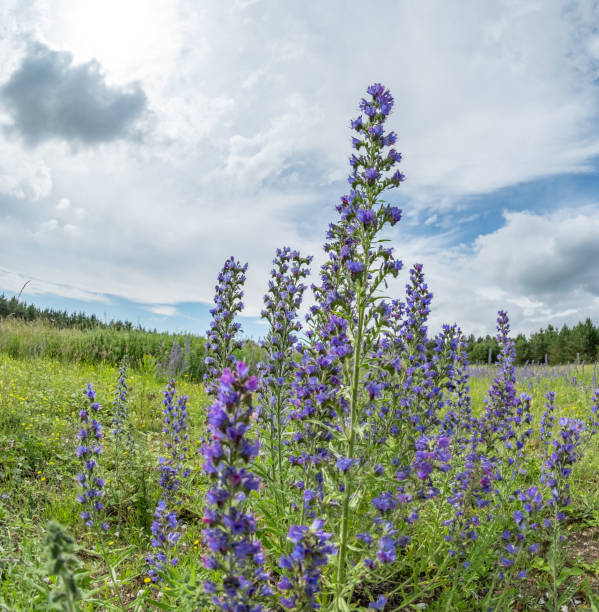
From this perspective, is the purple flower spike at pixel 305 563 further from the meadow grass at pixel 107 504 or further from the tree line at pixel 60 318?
the tree line at pixel 60 318

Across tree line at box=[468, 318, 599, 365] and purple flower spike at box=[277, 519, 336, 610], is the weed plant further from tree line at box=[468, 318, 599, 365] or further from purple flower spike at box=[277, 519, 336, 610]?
tree line at box=[468, 318, 599, 365]

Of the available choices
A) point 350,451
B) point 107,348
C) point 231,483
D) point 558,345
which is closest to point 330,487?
point 350,451

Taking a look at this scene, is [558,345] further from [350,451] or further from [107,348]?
[350,451]

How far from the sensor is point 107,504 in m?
5.45

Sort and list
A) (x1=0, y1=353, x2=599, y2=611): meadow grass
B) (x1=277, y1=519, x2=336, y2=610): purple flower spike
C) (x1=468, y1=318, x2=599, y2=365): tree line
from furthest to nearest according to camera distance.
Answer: (x1=468, y1=318, x2=599, y2=365): tree line
(x1=0, y1=353, x2=599, y2=611): meadow grass
(x1=277, y1=519, x2=336, y2=610): purple flower spike

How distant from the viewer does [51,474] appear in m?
6.30

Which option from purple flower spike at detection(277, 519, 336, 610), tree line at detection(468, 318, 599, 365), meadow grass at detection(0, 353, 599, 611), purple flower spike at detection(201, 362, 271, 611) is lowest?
meadow grass at detection(0, 353, 599, 611)

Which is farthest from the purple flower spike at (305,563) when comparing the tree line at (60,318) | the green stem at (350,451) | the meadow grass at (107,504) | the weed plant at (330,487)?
the tree line at (60,318)

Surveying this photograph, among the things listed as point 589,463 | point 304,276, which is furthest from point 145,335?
point 589,463

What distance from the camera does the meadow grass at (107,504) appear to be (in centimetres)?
377

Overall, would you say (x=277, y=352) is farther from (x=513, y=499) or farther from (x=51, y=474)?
(x=51, y=474)

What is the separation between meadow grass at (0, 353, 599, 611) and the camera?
148 inches

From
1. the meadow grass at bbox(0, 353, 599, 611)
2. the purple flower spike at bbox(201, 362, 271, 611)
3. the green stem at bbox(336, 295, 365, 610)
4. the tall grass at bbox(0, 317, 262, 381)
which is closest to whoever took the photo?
the purple flower spike at bbox(201, 362, 271, 611)

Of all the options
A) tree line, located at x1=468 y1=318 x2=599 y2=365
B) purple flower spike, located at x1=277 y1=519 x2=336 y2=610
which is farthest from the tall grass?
tree line, located at x1=468 y1=318 x2=599 y2=365
